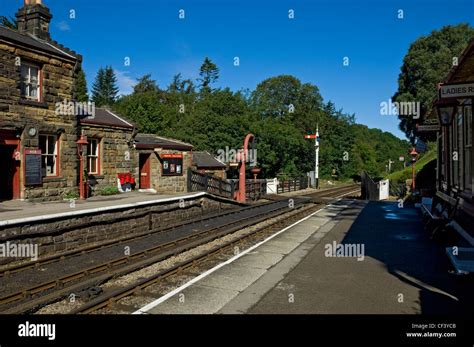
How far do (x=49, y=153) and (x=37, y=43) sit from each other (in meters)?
4.24

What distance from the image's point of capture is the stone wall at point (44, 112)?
41.7 ft

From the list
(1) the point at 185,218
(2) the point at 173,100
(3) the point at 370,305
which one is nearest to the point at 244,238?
(1) the point at 185,218

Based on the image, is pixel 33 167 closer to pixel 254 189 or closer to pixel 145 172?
pixel 145 172

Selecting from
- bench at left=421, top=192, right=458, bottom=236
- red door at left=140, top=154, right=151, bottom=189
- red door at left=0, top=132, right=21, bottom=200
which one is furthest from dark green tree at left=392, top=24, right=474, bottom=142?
red door at left=0, top=132, right=21, bottom=200

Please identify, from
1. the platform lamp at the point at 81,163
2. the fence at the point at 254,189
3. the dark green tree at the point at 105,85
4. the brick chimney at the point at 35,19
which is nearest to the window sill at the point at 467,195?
the platform lamp at the point at 81,163

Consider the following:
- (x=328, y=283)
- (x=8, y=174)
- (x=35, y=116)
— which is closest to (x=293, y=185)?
(x=35, y=116)

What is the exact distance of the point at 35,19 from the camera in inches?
629

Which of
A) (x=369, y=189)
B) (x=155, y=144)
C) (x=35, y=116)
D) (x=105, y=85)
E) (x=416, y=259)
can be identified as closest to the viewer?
(x=416, y=259)

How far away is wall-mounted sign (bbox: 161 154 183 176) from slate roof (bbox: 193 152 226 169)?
578 centimetres

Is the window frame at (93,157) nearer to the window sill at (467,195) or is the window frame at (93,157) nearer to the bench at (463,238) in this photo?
the bench at (463,238)

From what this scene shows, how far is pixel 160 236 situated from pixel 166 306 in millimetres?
6670

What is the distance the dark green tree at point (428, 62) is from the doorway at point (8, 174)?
39565 millimetres

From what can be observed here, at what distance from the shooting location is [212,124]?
36.2 m

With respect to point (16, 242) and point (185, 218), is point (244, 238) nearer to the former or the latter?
point (185, 218)
